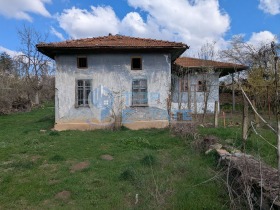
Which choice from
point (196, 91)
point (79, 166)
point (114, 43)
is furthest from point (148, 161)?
point (196, 91)

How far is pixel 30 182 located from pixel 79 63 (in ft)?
30.4

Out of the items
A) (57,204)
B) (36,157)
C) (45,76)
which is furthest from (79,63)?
(45,76)

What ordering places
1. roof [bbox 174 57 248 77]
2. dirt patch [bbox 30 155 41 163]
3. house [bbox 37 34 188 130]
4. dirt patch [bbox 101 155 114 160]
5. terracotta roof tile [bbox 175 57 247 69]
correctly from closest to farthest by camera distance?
dirt patch [bbox 30 155 41 163], dirt patch [bbox 101 155 114 160], house [bbox 37 34 188 130], roof [bbox 174 57 248 77], terracotta roof tile [bbox 175 57 247 69]

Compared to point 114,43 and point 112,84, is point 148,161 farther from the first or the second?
point 114,43

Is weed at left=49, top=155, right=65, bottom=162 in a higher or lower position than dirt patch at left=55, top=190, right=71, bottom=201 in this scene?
Result: higher

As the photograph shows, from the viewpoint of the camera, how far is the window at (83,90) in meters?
15.1

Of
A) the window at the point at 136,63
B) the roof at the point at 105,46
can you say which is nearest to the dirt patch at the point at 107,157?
the roof at the point at 105,46

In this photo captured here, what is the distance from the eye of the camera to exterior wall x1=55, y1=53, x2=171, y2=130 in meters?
15.0

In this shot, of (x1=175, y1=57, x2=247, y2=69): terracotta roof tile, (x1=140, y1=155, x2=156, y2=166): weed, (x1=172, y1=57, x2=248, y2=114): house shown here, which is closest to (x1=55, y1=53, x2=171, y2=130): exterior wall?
(x1=172, y1=57, x2=248, y2=114): house

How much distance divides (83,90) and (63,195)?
950 cm

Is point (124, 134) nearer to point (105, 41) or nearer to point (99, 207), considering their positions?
point (105, 41)

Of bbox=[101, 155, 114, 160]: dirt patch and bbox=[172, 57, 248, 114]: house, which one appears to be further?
bbox=[172, 57, 248, 114]: house

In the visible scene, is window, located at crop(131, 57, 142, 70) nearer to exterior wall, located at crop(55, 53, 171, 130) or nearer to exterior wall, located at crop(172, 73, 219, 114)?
exterior wall, located at crop(55, 53, 171, 130)

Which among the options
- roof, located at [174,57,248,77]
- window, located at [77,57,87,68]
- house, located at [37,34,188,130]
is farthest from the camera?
roof, located at [174,57,248,77]
